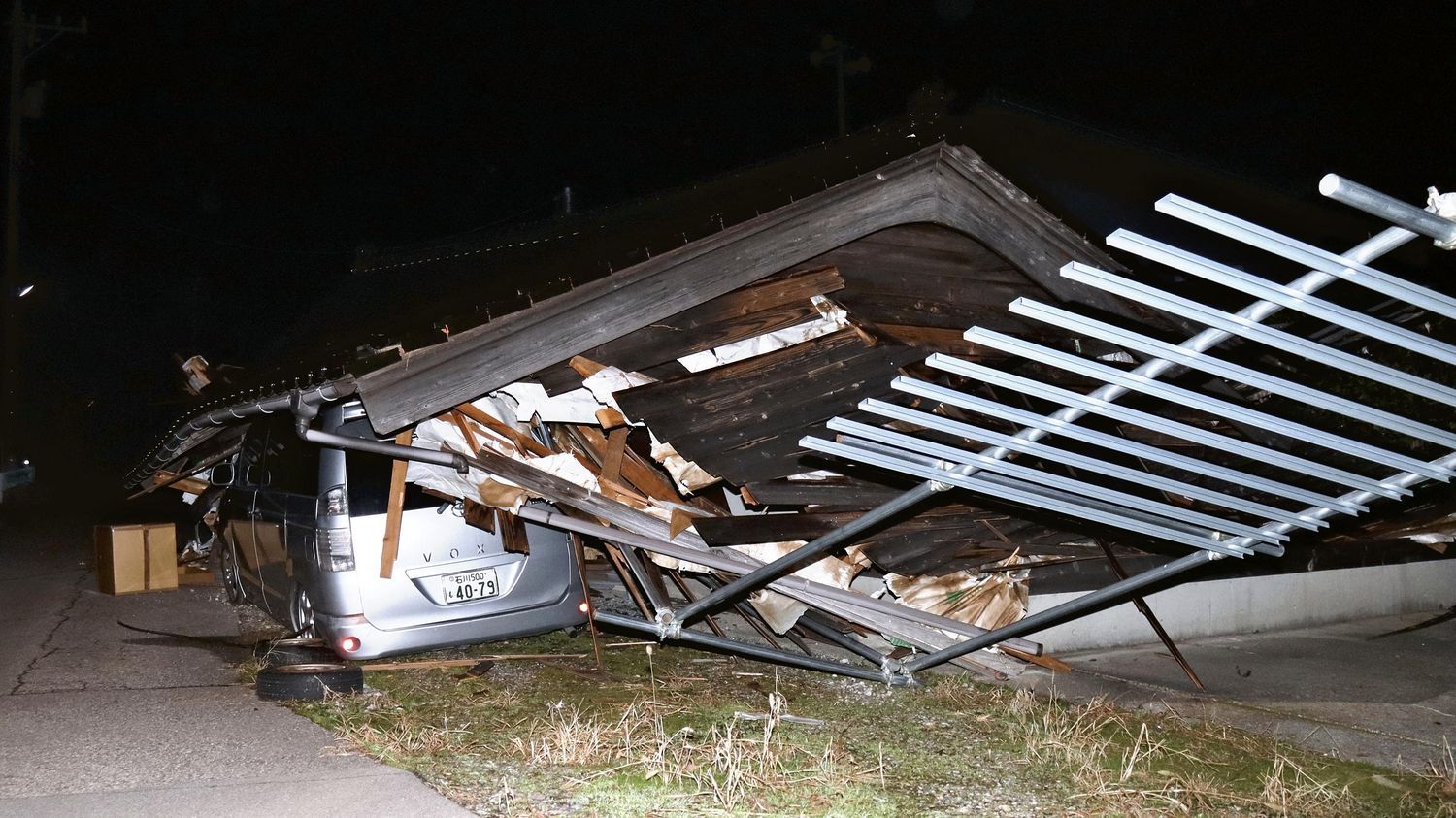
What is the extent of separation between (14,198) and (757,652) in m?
22.3

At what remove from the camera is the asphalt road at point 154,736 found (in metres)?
3.80

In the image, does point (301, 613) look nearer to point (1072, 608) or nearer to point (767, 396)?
point (767, 396)

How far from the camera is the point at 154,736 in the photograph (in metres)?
4.72

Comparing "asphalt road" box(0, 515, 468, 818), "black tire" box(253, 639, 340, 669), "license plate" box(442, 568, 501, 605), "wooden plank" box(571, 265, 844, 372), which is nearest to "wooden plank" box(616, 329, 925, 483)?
"wooden plank" box(571, 265, 844, 372)

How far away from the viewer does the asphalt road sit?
3.80m

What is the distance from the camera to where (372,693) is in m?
5.45

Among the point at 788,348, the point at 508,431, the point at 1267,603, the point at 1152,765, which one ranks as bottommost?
the point at 1267,603

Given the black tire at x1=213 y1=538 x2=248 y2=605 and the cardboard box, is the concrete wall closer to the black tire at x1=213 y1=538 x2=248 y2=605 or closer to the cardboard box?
the black tire at x1=213 y1=538 x2=248 y2=605

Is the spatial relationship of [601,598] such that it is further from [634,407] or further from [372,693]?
[634,407]

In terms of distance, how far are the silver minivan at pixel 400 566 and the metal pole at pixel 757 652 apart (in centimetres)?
70

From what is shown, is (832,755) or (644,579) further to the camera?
(644,579)

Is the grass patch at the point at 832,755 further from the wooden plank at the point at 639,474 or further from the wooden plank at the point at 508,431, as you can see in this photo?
the wooden plank at the point at 508,431

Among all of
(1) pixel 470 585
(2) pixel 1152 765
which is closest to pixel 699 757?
(2) pixel 1152 765

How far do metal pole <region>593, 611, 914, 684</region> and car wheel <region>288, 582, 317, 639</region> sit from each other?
188 centimetres
